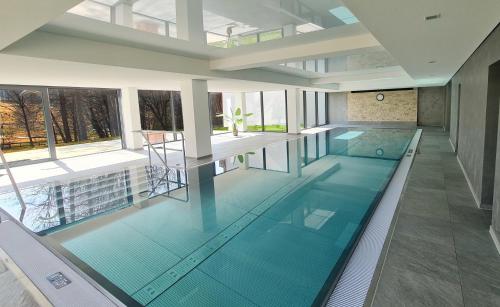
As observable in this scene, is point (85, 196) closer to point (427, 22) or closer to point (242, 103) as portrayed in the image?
point (427, 22)

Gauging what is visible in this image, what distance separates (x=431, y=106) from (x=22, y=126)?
61.4 feet

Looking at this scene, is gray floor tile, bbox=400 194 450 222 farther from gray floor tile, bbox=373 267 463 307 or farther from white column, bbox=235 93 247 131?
white column, bbox=235 93 247 131

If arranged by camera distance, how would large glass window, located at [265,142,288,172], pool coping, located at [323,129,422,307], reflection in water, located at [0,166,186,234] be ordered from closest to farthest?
pool coping, located at [323,129,422,307] → reflection in water, located at [0,166,186,234] → large glass window, located at [265,142,288,172]

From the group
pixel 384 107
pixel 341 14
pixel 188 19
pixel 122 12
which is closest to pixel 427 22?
pixel 188 19

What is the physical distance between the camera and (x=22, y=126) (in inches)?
338

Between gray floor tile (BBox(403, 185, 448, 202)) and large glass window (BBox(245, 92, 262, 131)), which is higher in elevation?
large glass window (BBox(245, 92, 262, 131))

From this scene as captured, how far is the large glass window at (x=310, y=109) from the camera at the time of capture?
1639cm

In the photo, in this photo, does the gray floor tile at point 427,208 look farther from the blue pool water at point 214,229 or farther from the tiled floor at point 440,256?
the blue pool water at point 214,229

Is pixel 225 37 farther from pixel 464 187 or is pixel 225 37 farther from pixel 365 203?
pixel 464 187

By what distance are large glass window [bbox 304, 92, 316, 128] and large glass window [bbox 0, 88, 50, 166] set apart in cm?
1206

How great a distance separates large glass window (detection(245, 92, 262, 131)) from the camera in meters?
16.0

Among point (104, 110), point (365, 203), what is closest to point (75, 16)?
point (365, 203)

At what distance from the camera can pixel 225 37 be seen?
6.77 metres

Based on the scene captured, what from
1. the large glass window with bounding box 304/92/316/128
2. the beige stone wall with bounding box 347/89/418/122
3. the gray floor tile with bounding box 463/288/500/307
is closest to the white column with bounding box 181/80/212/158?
the gray floor tile with bounding box 463/288/500/307
